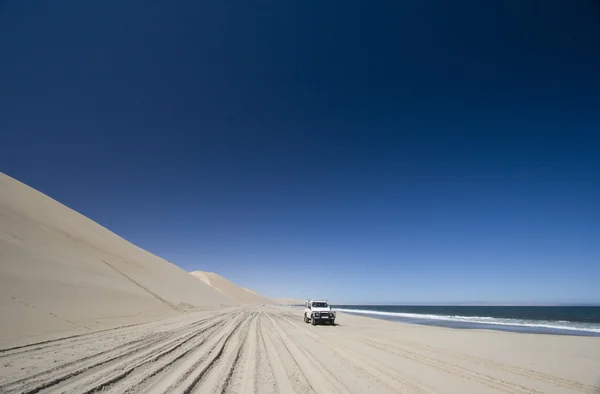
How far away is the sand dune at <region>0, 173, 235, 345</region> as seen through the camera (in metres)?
16.7

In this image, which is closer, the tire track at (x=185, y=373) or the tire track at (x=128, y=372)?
the tire track at (x=128, y=372)

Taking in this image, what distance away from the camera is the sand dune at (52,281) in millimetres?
16716

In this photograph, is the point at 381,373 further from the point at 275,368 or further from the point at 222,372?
the point at 222,372

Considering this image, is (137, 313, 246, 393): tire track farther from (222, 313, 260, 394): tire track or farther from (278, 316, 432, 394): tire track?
(278, 316, 432, 394): tire track

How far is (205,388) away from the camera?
312 inches

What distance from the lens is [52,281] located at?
2220cm

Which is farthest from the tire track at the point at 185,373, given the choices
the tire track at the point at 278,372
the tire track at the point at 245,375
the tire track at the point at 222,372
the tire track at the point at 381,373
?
the tire track at the point at 381,373

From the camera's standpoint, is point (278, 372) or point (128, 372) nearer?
point (128, 372)

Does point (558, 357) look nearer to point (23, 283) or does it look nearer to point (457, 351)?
point (457, 351)

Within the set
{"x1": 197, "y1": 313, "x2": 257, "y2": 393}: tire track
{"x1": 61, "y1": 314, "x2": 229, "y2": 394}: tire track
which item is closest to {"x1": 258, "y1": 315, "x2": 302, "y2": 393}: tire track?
{"x1": 197, "y1": 313, "x2": 257, "y2": 393}: tire track

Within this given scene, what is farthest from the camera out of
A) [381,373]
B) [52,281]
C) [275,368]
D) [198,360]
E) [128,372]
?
[52,281]

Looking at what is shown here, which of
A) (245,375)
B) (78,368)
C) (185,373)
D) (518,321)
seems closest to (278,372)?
(245,375)

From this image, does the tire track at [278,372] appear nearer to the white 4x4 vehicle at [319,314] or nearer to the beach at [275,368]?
the beach at [275,368]

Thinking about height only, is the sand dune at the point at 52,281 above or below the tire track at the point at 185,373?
above
